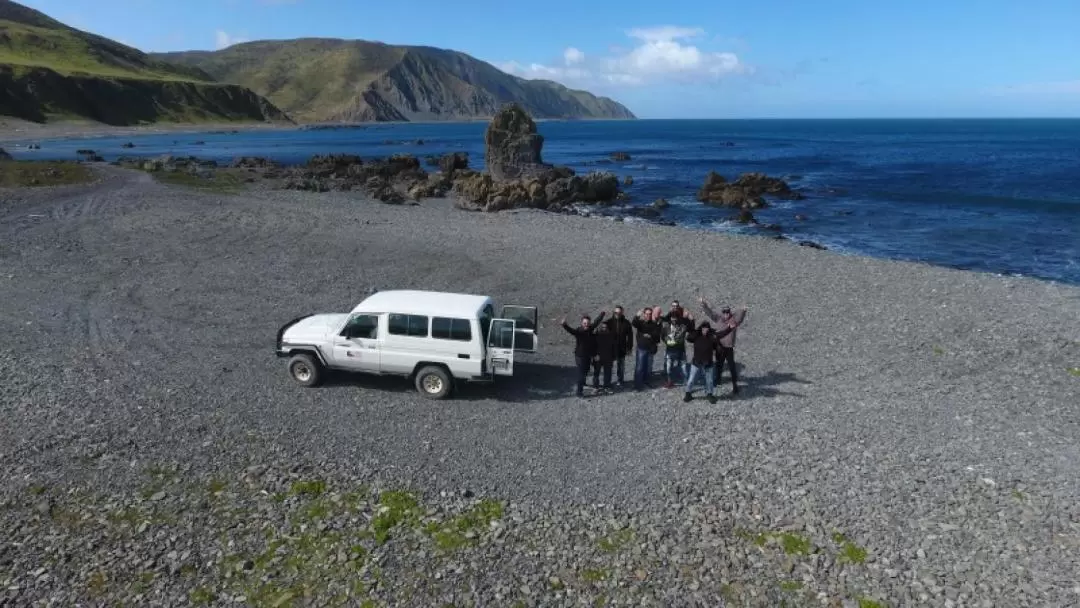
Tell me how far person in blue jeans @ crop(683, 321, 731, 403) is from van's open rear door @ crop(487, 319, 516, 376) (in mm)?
4354

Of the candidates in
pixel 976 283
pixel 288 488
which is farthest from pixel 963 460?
pixel 976 283

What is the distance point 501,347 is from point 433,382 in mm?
1877

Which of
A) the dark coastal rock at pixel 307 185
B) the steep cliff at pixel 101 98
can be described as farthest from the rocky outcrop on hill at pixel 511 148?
the steep cliff at pixel 101 98

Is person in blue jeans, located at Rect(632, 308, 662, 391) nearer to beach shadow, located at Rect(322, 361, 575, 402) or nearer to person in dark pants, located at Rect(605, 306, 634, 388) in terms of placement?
person in dark pants, located at Rect(605, 306, 634, 388)

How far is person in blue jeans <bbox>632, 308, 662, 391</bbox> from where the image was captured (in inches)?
653

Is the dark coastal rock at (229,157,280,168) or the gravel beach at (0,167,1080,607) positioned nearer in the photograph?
the gravel beach at (0,167,1080,607)

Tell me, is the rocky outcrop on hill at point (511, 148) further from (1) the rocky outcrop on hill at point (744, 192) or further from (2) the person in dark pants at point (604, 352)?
(2) the person in dark pants at point (604, 352)

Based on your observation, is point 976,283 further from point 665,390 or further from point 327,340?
point 327,340

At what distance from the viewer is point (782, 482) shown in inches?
491

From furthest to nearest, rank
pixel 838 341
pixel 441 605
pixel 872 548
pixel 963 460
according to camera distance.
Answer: pixel 838 341, pixel 963 460, pixel 872 548, pixel 441 605

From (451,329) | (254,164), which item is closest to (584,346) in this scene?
(451,329)

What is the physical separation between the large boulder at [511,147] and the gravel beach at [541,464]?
38187 mm

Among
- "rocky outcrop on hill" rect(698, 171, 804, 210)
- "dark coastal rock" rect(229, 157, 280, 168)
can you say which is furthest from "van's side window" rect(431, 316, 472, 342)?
"dark coastal rock" rect(229, 157, 280, 168)

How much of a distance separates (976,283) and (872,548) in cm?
2185
